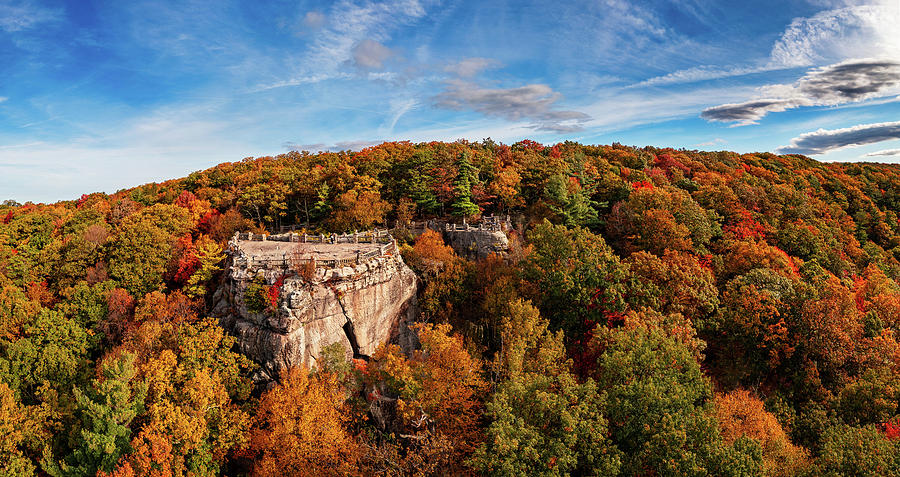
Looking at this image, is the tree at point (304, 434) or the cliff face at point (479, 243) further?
the cliff face at point (479, 243)

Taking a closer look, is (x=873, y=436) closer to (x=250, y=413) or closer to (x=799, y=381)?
(x=799, y=381)

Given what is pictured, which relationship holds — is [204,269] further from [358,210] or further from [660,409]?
[660,409]

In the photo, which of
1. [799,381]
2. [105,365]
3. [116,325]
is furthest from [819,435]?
[116,325]

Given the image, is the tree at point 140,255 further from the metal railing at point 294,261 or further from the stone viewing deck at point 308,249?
the metal railing at point 294,261

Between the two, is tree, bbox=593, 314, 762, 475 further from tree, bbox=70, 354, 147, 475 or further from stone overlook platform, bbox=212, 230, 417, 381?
tree, bbox=70, 354, 147, 475

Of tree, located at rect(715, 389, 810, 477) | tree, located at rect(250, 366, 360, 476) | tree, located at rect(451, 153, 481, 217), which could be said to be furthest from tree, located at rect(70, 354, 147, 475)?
tree, located at rect(715, 389, 810, 477)

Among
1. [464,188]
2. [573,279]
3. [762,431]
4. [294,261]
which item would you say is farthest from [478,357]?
[464,188]

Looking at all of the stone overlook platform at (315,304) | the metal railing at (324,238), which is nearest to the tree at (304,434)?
the stone overlook platform at (315,304)
